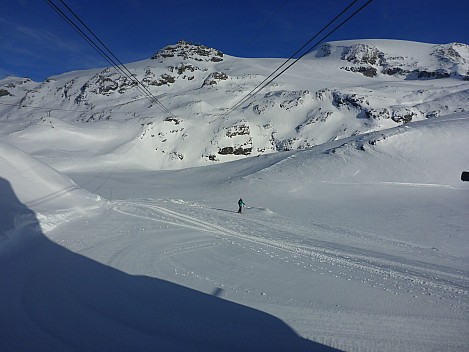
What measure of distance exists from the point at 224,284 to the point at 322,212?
43.8ft

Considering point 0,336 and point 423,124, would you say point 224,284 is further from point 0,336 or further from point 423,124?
point 423,124

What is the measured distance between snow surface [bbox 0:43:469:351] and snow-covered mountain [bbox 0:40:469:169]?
27.2 m

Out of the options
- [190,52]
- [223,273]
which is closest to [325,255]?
[223,273]

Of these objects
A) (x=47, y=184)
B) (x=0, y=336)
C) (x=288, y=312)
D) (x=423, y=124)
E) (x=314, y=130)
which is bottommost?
(x=0, y=336)

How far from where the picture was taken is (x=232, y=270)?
729cm

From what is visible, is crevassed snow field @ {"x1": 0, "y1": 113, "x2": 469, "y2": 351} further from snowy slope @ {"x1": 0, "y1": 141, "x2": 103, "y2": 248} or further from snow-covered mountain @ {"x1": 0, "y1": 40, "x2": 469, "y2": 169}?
snow-covered mountain @ {"x1": 0, "y1": 40, "x2": 469, "y2": 169}

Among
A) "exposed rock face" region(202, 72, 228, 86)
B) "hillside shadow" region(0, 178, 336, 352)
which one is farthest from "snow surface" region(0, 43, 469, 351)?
"exposed rock face" region(202, 72, 228, 86)

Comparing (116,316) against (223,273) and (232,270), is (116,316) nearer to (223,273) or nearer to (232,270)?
(223,273)

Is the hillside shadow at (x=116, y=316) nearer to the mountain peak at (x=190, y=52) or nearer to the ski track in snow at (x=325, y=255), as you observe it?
the ski track in snow at (x=325, y=255)

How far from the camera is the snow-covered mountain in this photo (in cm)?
4619

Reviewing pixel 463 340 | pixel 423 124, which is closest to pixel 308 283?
pixel 463 340

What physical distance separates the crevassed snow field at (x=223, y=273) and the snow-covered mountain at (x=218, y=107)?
27.1m

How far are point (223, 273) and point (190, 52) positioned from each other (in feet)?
382

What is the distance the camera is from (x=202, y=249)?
9.05m
